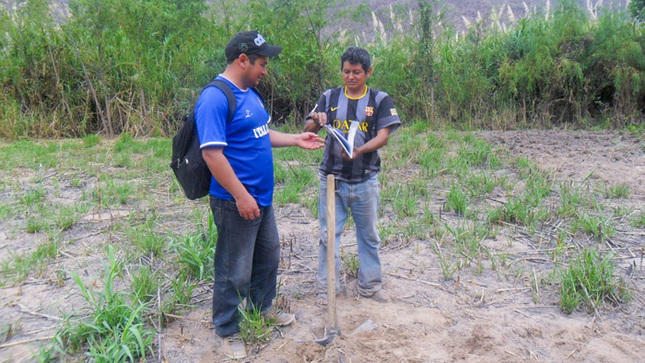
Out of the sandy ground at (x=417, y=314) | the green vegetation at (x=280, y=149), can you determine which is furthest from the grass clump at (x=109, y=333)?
the sandy ground at (x=417, y=314)

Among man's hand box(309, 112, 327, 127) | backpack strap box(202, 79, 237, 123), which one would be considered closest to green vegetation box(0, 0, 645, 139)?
man's hand box(309, 112, 327, 127)

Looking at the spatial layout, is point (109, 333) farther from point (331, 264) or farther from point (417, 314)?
point (417, 314)

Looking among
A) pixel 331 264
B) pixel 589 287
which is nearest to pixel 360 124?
pixel 331 264

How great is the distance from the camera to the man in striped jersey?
371 centimetres

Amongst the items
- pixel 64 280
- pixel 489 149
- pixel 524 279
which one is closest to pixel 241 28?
pixel 489 149

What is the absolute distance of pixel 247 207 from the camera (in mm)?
3107

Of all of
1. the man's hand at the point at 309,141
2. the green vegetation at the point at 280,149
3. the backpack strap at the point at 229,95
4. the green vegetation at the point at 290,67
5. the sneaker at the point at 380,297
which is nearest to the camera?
the backpack strap at the point at 229,95

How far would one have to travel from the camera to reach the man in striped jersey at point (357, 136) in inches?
146

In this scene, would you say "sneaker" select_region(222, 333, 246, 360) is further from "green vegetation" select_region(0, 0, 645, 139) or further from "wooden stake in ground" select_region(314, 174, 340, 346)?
"green vegetation" select_region(0, 0, 645, 139)

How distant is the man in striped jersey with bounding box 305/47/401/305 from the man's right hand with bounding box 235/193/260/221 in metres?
0.81

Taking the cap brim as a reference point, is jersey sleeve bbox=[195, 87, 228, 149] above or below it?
below

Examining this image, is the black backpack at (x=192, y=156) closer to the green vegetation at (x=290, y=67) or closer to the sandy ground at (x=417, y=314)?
the sandy ground at (x=417, y=314)

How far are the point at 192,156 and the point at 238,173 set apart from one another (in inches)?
10.7

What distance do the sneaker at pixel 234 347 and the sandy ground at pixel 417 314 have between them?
2.0 inches
